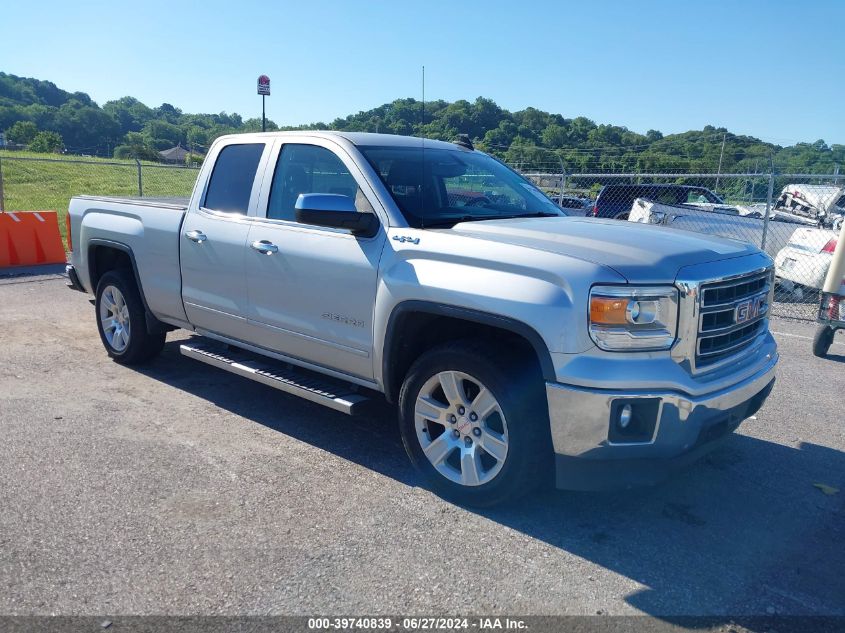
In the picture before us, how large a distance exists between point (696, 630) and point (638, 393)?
97cm

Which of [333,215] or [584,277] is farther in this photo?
[333,215]

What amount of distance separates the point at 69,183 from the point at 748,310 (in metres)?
32.9

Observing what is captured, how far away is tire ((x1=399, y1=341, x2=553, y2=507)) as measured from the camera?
3498 millimetres

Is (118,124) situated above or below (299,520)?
above

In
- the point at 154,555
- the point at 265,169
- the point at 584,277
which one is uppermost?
the point at 265,169

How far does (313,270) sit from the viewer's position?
442 cm

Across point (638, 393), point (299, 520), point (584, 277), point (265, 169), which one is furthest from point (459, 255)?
point (265, 169)

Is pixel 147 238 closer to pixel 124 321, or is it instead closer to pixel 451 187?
pixel 124 321

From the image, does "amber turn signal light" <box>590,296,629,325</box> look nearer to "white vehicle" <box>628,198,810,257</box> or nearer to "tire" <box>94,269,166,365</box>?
"tire" <box>94,269,166,365</box>

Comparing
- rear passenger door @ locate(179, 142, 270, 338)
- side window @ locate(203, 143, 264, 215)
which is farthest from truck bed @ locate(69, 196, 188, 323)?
side window @ locate(203, 143, 264, 215)

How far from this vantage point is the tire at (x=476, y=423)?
350cm

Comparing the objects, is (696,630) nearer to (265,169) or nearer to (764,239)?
(265,169)

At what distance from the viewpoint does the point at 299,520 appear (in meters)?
3.65

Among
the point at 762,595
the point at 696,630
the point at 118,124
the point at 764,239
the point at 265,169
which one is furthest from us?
the point at 118,124
